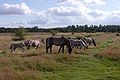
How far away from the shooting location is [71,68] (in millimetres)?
22203

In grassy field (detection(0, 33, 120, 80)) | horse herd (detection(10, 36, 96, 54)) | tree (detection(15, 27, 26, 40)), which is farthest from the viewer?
tree (detection(15, 27, 26, 40))

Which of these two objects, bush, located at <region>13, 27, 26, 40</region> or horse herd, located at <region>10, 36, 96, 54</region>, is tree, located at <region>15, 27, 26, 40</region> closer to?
bush, located at <region>13, 27, 26, 40</region>

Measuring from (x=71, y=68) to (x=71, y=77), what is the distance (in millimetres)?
3510

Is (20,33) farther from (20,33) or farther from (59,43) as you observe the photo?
(59,43)

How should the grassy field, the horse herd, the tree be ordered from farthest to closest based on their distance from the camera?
the tree
the horse herd
the grassy field

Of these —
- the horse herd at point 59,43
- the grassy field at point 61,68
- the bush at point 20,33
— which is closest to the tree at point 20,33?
the bush at point 20,33

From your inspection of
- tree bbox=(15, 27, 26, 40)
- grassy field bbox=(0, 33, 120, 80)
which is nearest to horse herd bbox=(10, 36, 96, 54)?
grassy field bbox=(0, 33, 120, 80)

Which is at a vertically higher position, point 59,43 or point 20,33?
point 59,43

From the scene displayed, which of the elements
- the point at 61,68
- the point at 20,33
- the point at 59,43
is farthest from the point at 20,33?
the point at 61,68

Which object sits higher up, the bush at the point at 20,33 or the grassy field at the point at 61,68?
the grassy field at the point at 61,68

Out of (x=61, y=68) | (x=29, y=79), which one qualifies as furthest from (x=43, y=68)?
(x=29, y=79)

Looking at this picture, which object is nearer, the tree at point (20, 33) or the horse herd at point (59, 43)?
the horse herd at point (59, 43)

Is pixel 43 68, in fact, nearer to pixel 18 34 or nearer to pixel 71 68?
pixel 71 68

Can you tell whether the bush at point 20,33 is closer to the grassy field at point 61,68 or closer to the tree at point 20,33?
A: the tree at point 20,33
